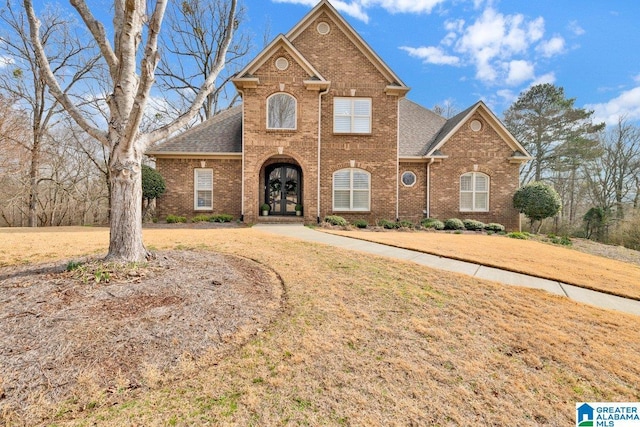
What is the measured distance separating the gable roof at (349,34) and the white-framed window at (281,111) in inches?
131

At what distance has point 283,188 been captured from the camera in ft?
46.6

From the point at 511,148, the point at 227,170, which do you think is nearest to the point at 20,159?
the point at 227,170

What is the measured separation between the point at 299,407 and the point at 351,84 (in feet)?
45.4

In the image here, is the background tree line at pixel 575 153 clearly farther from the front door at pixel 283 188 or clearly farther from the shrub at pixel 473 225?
the front door at pixel 283 188

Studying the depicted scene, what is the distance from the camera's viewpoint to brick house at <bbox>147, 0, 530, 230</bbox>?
41.4 feet

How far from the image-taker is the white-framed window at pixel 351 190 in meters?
13.5

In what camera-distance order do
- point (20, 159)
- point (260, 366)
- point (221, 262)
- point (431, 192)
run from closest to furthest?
point (260, 366) < point (221, 262) < point (431, 192) < point (20, 159)

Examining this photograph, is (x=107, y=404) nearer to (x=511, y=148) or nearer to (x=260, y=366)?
(x=260, y=366)

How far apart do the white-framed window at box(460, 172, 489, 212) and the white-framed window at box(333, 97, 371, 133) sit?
5.72 m

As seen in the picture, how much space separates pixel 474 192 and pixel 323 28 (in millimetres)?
11024

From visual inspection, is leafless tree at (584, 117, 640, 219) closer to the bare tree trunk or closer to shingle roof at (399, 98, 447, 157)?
shingle roof at (399, 98, 447, 157)

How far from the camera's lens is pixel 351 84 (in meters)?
13.5

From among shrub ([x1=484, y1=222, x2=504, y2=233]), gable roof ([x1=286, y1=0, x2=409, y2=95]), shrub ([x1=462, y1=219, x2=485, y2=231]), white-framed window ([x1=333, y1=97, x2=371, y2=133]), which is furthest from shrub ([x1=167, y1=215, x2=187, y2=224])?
shrub ([x1=484, y1=222, x2=504, y2=233])

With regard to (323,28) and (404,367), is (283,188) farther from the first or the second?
(404,367)
